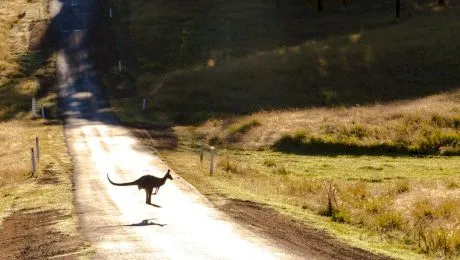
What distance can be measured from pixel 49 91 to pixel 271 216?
128 feet

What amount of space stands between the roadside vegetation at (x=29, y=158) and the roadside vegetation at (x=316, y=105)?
507cm

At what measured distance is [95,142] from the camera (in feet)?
117

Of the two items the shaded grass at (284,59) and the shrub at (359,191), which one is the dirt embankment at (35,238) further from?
the shaded grass at (284,59)

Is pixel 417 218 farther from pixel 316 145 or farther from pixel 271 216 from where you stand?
pixel 316 145

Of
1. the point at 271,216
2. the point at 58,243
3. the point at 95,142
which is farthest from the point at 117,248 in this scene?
the point at 95,142

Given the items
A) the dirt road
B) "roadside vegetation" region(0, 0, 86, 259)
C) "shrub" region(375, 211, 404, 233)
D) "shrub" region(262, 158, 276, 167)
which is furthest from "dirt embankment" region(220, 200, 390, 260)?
"shrub" region(262, 158, 276, 167)

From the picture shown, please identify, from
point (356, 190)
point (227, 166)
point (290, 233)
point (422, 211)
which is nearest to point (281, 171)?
point (227, 166)

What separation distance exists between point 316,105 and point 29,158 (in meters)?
22.1

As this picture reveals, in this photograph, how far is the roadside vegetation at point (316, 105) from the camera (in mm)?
21156

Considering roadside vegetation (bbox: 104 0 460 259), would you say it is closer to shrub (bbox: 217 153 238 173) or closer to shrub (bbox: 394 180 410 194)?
shrub (bbox: 394 180 410 194)

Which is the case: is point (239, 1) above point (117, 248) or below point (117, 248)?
above

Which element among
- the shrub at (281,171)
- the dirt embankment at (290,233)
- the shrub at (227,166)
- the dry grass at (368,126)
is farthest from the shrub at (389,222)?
the dry grass at (368,126)

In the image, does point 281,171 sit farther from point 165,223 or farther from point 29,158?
point 165,223

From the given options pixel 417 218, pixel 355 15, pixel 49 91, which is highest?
pixel 355 15
